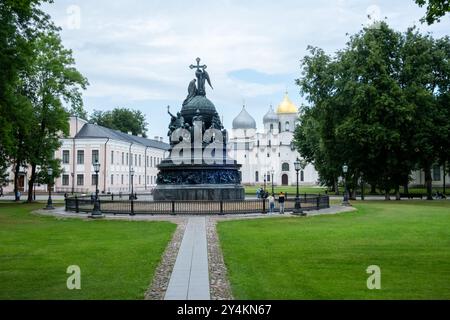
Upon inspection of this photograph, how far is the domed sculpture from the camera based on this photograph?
34.9 metres

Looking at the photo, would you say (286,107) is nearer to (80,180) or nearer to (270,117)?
(270,117)

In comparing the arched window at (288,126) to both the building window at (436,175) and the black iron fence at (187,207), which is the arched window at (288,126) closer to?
the building window at (436,175)

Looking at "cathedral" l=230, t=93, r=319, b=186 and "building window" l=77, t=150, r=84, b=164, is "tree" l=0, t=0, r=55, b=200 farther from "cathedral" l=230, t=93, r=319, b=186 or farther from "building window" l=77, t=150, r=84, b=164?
"cathedral" l=230, t=93, r=319, b=186

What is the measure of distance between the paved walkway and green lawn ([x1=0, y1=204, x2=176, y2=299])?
63 centimetres

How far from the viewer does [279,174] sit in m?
132

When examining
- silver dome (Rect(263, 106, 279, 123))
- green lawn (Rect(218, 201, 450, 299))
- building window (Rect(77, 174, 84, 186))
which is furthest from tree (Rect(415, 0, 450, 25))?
silver dome (Rect(263, 106, 279, 123))

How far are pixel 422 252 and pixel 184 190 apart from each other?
21794 millimetres

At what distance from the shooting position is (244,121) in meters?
137

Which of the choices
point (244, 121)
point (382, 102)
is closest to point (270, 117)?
point (244, 121)

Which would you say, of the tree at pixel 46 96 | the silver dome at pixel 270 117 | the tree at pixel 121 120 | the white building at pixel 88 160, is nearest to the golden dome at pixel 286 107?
the silver dome at pixel 270 117

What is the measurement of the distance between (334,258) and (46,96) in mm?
40794

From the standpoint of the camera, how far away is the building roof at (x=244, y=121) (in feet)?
449

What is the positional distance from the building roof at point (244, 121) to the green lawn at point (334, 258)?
372 ft

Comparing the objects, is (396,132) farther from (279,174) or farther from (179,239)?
(279,174)
